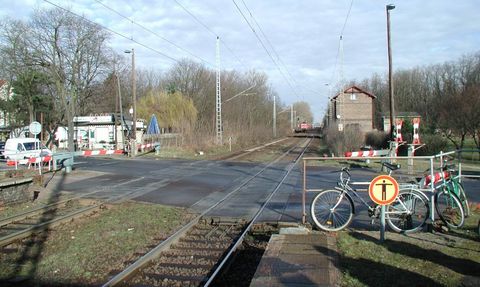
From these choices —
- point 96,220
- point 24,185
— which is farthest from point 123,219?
point 24,185

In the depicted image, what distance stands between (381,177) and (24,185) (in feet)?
34.3

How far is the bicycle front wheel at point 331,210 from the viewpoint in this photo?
9.04 meters

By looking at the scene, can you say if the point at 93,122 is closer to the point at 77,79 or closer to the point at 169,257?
the point at 77,79

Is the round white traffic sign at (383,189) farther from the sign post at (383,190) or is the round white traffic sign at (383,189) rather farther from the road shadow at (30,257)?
the road shadow at (30,257)

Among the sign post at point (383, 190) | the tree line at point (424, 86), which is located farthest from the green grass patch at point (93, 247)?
the tree line at point (424, 86)

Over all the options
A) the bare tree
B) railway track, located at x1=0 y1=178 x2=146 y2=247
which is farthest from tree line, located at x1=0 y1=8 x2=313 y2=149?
railway track, located at x1=0 y1=178 x2=146 y2=247

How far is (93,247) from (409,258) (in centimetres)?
527

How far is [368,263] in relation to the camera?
6.81m

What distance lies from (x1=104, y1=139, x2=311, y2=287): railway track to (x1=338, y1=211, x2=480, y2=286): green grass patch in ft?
6.38

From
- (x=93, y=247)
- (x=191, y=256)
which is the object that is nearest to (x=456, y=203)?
(x=191, y=256)

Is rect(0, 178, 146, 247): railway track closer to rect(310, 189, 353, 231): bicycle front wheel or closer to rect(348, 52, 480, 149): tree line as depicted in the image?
rect(310, 189, 353, 231): bicycle front wheel

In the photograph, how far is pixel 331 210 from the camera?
→ 9062 millimetres

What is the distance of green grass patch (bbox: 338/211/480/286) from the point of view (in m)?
6.07

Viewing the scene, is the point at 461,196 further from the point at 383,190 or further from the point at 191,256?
the point at 191,256
